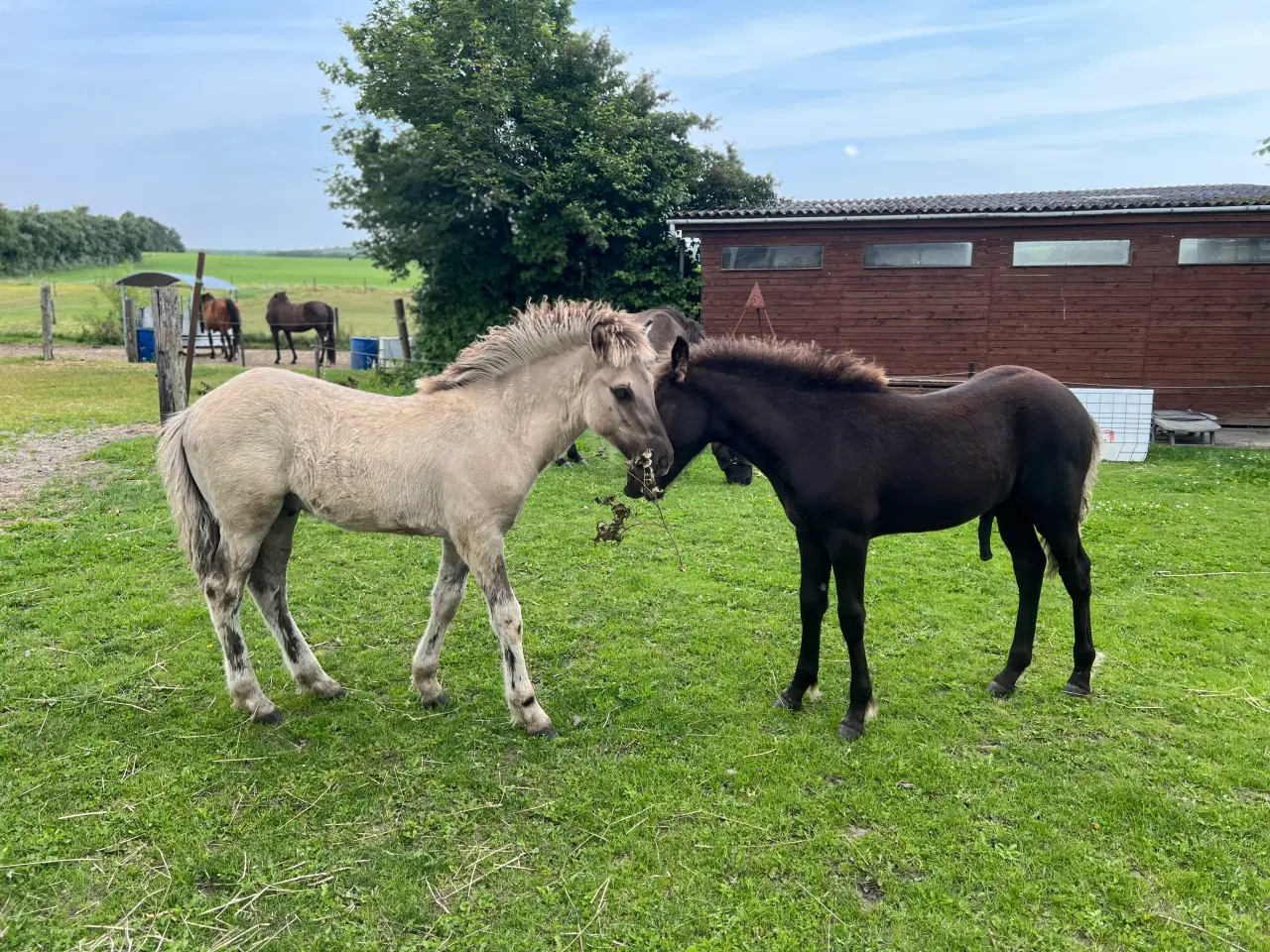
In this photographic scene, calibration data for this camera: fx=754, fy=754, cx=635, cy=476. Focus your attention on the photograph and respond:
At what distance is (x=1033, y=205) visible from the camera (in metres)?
12.7

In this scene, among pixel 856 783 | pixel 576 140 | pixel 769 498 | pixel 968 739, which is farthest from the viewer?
pixel 576 140

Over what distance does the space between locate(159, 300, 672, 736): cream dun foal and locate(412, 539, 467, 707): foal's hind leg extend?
248mm

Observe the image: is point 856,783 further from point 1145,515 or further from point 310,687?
point 1145,515

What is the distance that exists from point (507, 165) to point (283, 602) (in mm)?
13643

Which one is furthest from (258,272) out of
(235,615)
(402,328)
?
(235,615)

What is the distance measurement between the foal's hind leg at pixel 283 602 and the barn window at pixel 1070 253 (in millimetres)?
13316

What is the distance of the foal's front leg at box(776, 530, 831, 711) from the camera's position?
3.84 metres

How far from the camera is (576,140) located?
1541 centimetres

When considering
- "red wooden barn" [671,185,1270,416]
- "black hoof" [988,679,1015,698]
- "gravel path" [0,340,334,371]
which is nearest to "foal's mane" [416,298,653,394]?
"black hoof" [988,679,1015,698]

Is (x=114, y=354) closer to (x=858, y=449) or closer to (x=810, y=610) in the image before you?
(x=810, y=610)

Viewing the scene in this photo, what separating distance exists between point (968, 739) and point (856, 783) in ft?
2.42

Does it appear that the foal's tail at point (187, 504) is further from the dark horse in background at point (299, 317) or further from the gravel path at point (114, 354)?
the dark horse in background at point (299, 317)

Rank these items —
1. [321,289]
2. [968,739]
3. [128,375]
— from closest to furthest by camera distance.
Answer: [968,739] → [128,375] → [321,289]

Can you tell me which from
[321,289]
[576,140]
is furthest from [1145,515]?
[321,289]
